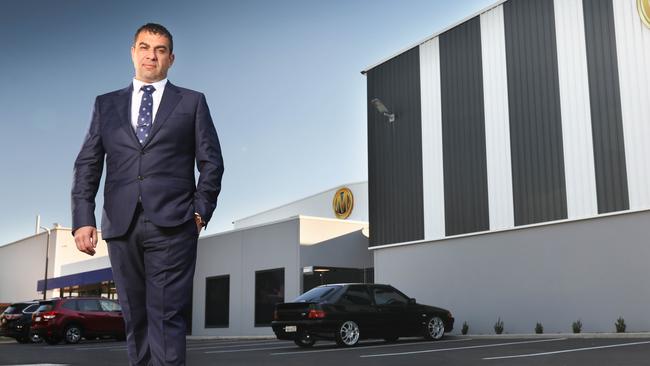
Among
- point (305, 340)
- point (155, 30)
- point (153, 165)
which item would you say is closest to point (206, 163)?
point (153, 165)

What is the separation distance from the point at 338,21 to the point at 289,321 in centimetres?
793

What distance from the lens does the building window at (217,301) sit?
28828 mm

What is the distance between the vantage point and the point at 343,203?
3503 centimetres

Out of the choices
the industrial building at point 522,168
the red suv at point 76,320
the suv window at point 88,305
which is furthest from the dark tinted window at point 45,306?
the industrial building at point 522,168

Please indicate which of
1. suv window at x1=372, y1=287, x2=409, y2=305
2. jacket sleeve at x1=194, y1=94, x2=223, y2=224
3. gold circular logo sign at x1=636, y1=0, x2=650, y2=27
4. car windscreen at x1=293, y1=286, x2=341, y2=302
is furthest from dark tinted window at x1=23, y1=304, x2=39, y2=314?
jacket sleeve at x1=194, y1=94, x2=223, y2=224

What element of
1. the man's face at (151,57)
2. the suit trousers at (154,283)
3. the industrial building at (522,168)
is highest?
the industrial building at (522,168)

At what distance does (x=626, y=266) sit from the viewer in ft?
55.9

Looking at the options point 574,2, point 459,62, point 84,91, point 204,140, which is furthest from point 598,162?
point 204,140

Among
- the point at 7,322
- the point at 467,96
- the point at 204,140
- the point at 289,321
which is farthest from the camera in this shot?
the point at 7,322

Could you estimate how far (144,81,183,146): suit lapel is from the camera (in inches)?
141

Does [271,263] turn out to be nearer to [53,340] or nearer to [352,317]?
[53,340]

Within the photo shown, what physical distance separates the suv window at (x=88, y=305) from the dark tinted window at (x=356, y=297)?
10.8 m

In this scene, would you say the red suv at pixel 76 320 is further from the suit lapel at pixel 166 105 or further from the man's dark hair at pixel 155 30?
the man's dark hair at pixel 155 30

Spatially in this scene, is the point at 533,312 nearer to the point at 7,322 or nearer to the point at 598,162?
the point at 598,162
